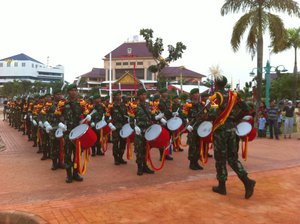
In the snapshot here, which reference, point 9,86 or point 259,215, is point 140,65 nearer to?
point 9,86

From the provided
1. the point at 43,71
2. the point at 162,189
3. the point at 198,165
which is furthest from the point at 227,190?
the point at 43,71

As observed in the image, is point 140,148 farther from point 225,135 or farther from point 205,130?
point 225,135

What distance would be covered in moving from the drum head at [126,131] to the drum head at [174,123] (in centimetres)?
122

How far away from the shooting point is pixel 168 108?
8.80 metres

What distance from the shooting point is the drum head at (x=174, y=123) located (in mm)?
8180

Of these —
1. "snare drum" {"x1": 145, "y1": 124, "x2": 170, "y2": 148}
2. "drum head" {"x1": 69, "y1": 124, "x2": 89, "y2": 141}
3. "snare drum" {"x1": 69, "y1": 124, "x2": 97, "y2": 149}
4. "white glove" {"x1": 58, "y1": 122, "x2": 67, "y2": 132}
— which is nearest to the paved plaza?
"snare drum" {"x1": 145, "y1": 124, "x2": 170, "y2": 148}

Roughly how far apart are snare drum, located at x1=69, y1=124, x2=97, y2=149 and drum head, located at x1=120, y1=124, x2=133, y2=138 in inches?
52.9

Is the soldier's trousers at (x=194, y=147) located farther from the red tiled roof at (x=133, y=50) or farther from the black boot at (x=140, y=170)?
the red tiled roof at (x=133, y=50)

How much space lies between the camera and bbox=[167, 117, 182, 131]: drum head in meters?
8.18

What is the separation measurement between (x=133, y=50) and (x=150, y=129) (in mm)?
69882

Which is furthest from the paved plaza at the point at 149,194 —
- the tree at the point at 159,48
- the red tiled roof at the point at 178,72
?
the red tiled roof at the point at 178,72

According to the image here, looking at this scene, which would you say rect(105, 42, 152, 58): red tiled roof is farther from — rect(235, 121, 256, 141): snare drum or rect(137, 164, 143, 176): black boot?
rect(137, 164, 143, 176): black boot

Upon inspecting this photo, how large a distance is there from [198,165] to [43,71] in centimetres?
13132

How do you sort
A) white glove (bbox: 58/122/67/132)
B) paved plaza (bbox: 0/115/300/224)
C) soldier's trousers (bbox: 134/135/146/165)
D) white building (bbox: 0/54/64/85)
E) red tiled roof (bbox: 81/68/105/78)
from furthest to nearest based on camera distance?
white building (bbox: 0/54/64/85) → red tiled roof (bbox: 81/68/105/78) → soldier's trousers (bbox: 134/135/146/165) → white glove (bbox: 58/122/67/132) → paved plaza (bbox: 0/115/300/224)
